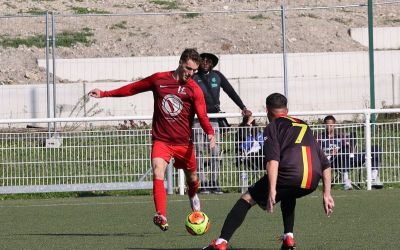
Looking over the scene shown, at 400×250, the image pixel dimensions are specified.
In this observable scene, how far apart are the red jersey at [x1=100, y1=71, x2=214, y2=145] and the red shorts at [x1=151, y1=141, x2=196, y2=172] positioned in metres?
0.05

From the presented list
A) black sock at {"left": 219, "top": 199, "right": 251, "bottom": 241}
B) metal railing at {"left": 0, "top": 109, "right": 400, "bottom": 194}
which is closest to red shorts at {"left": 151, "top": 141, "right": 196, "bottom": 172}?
black sock at {"left": 219, "top": 199, "right": 251, "bottom": 241}

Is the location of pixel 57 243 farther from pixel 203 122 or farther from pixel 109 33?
pixel 109 33

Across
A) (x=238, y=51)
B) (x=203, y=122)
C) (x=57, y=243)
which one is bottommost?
(x=57, y=243)

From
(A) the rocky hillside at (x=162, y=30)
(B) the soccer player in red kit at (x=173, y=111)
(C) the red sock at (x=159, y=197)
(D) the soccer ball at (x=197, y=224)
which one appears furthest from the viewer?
(A) the rocky hillside at (x=162, y=30)

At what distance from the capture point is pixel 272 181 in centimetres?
930

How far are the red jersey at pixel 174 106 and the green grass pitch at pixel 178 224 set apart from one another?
3.29ft

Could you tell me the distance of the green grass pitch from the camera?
1082 cm

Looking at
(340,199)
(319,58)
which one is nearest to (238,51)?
(319,58)

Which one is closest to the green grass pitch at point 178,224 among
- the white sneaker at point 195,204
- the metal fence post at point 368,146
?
the white sneaker at point 195,204

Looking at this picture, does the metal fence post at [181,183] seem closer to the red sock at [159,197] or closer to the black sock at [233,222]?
the red sock at [159,197]

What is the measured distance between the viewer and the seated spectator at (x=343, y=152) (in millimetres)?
17469

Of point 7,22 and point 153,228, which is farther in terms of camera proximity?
point 7,22

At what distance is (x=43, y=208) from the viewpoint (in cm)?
1565

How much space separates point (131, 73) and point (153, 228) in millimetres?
16709
